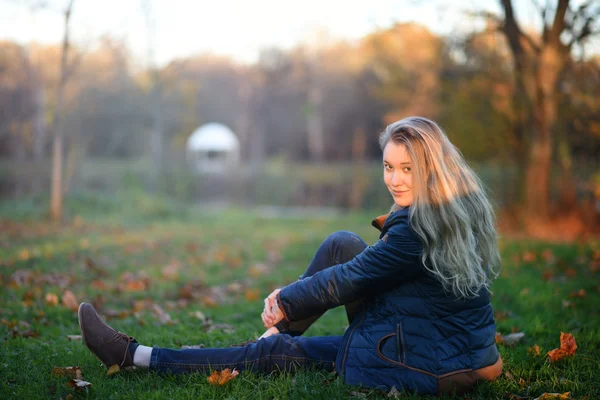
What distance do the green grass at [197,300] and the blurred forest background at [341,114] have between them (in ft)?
9.92

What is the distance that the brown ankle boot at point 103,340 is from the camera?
2.79 meters

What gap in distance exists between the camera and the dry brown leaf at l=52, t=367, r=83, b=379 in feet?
9.42

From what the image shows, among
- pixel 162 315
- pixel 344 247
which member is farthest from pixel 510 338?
pixel 162 315

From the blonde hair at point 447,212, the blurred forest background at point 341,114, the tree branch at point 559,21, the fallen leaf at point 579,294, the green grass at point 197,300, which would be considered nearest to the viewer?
the blonde hair at point 447,212

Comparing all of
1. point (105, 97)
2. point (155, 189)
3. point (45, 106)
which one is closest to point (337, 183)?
point (155, 189)

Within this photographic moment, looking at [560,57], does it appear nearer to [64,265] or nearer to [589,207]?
[589,207]

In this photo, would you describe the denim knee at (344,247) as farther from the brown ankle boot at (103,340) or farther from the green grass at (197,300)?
the brown ankle boot at (103,340)

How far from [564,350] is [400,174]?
63.4 inches

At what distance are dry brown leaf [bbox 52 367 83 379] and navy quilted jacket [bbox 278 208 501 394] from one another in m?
1.32

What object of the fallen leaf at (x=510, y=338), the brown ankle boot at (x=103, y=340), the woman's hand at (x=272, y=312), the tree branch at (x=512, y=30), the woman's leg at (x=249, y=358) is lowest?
the fallen leaf at (x=510, y=338)

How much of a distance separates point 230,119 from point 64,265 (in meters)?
34.2

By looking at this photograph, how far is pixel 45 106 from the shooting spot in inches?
539

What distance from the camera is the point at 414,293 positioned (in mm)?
2586

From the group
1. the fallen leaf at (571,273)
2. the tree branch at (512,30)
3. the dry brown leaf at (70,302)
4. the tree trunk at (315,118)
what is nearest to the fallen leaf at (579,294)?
the fallen leaf at (571,273)
